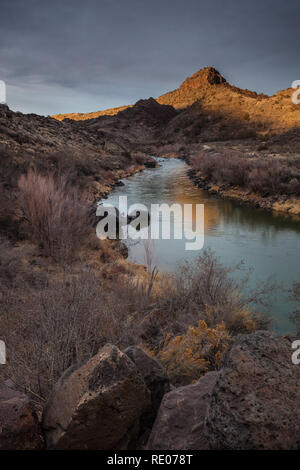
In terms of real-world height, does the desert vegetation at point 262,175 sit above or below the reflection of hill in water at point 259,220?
above

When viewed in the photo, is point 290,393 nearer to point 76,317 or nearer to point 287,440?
point 287,440

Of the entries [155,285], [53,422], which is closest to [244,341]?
[53,422]

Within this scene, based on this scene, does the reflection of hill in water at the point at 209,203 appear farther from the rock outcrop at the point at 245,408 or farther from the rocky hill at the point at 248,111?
the rocky hill at the point at 248,111

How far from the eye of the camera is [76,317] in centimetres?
348

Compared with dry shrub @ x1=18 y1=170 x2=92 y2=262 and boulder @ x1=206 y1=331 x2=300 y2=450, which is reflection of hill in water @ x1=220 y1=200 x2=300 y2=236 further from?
boulder @ x1=206 y1=331 x2=300 y2=450

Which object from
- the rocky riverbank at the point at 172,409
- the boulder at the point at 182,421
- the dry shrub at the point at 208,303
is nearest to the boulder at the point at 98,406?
the rocky riverbank at the point at 172,409

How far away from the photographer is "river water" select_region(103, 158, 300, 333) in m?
Result: 8.80

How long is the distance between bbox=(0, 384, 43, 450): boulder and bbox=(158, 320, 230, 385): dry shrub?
180 cm

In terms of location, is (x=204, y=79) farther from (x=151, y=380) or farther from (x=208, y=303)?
(x=151, y=380)

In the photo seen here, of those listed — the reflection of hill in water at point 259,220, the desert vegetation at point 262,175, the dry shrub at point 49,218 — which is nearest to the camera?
the dry shrub at point 49,218

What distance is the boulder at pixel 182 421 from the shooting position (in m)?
1.84

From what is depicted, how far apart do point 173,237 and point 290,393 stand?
34.5ft

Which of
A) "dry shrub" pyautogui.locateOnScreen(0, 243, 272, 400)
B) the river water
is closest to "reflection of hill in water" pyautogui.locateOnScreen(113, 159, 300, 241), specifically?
the river water

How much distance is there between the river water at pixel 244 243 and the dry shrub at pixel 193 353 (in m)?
2.51
